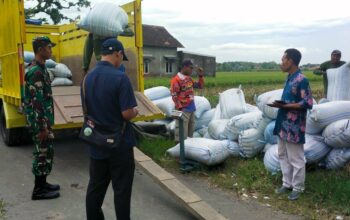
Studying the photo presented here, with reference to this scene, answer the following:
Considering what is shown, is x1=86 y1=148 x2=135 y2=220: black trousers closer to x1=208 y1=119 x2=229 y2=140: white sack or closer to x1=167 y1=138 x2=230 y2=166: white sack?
x1=167 y1=138 x2=230 y2=166: white sack

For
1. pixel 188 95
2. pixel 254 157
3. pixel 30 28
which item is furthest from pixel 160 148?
pixel 30 28

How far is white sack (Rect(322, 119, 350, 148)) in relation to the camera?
459cm

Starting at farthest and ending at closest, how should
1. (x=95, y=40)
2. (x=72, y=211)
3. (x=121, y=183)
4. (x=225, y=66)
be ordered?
(x=225, y=66) → (x=95, y=40) → (x=72, y=211) → (x=121, y=183)

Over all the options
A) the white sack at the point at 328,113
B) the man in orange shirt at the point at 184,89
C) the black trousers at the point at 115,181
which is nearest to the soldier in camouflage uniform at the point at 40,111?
the black trousers at the point at 115,181

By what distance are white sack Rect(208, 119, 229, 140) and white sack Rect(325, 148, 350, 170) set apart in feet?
5.40

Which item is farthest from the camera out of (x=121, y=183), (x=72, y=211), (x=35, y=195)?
(x=35, y=195)

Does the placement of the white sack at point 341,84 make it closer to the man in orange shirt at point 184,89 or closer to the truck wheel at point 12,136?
the man in orange shirt at point 184,89

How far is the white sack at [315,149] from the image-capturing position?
16.0ft

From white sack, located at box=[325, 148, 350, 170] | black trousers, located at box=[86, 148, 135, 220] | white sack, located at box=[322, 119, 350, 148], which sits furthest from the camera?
white sack, located at box=[325, 148, 350, 170]

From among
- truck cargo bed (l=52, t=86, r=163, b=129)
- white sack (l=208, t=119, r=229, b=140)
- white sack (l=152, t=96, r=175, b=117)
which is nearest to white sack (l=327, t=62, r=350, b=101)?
white sack (l=208, t=119, r=229, b=140)

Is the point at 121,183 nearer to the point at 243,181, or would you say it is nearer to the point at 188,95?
the point at 243,181

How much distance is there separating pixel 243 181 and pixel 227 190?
29cm

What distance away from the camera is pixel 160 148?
249 inches

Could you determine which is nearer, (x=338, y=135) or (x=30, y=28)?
(x=338, y=135)
